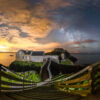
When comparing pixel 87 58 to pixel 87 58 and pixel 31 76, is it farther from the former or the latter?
pixel 31 76

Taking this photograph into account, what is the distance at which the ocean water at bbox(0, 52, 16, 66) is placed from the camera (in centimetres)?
242

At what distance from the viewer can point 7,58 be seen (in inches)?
96.6

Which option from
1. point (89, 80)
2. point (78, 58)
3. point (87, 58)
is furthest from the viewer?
point (78, 58)

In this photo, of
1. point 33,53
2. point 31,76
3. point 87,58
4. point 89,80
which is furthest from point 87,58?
point 31,76

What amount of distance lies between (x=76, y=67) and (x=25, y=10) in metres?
1.96

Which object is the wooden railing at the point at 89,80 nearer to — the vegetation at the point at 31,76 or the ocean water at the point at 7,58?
the vegetation at the point at 31,76

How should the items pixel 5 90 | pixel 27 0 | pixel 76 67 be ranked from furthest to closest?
pixel 27 0, pixel 76 67, pixel 5 90

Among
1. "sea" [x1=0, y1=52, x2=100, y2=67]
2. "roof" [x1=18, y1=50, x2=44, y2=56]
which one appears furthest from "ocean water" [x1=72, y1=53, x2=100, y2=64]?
"roof" [x1=18, y1=50, x2=44, y2=56]

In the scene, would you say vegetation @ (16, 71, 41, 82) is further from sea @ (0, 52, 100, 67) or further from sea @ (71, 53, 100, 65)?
sea @ (71, 53, 100, 65)

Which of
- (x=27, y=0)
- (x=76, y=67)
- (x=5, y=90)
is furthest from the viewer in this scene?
(x=27, y=0)

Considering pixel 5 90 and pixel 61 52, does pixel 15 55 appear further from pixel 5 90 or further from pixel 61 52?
pixel 61 52

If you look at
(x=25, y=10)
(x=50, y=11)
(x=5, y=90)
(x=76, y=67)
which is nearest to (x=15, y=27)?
(x=25, y=10)

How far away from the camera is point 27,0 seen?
262cm

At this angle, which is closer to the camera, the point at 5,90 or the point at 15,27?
the point at 5,90
